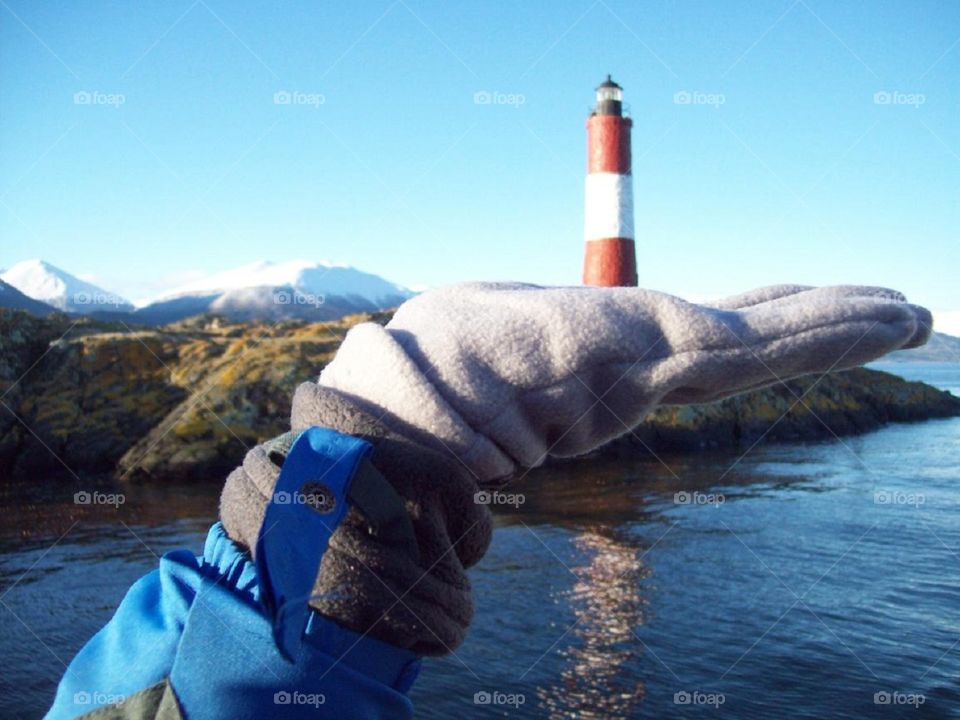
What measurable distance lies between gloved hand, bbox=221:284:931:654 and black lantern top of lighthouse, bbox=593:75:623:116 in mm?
25784

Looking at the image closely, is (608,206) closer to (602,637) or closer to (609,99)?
(609,99)

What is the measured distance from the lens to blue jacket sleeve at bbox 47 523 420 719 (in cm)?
132

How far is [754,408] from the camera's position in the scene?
28594mm

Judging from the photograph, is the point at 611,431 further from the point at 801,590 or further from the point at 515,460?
the point at 801,590

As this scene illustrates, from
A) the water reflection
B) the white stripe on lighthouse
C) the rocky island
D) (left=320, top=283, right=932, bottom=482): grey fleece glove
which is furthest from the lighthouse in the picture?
(left=320, top=283, right=932, bottom=482): grey fleece glove

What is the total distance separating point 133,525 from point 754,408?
1992 cm

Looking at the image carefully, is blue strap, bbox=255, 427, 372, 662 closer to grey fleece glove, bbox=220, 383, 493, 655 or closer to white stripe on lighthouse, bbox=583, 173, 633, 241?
grey fleece glove, bbox=220, 383, 493, 655

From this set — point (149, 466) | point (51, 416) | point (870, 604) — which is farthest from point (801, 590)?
point (51, 416)

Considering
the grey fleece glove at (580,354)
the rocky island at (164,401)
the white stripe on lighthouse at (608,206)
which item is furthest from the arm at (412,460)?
the white stripe on lighthouse at (608,206)

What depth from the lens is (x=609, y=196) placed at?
23.8m

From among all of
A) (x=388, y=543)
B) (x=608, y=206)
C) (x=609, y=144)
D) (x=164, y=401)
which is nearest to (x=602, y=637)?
(x=388, y=543)

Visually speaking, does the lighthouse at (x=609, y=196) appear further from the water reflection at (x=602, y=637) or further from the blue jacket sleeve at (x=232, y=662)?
the blue jacket sleeve at (x=232, y=662)

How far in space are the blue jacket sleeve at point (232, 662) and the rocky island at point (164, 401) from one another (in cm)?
1878

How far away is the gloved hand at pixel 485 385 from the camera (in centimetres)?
136
